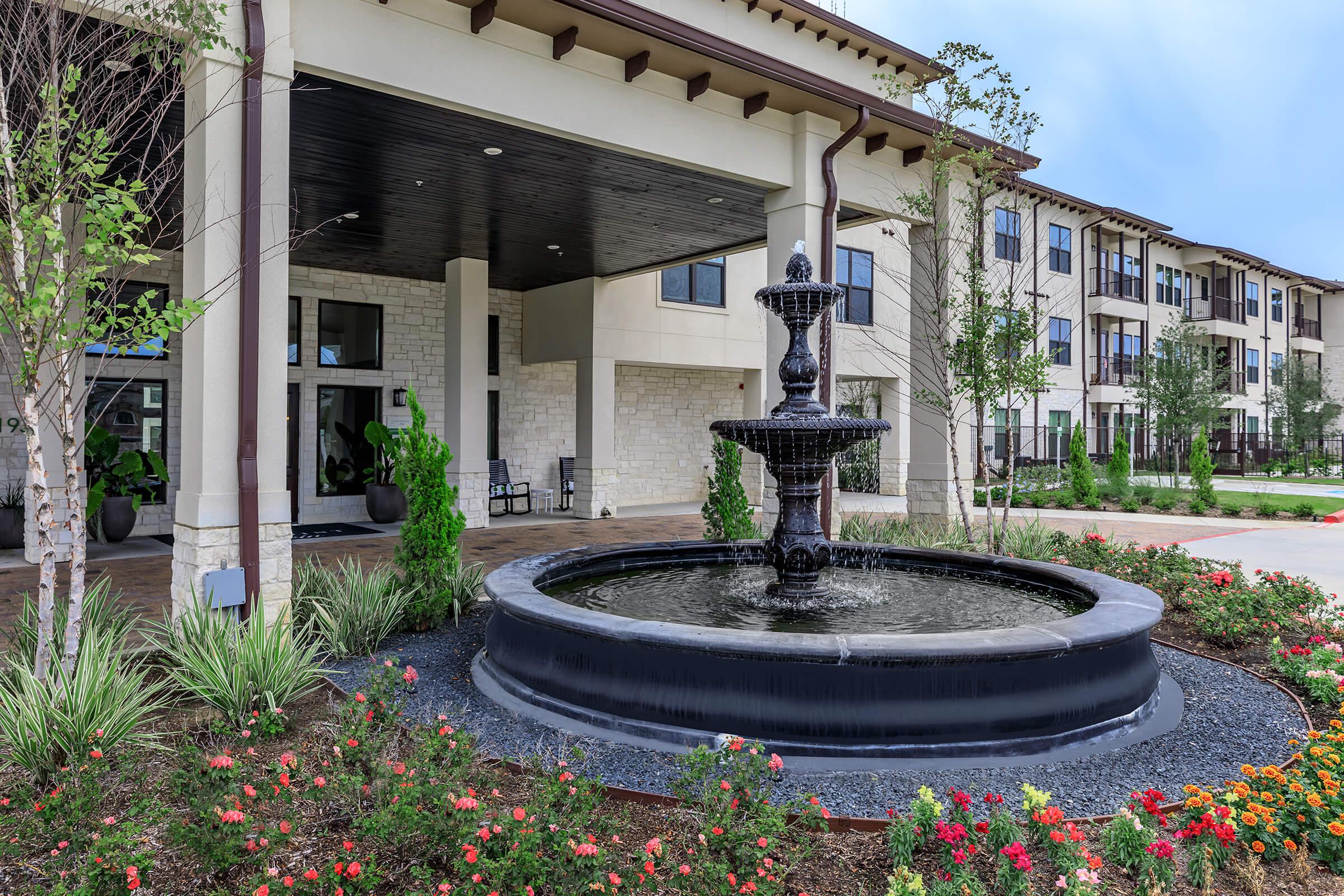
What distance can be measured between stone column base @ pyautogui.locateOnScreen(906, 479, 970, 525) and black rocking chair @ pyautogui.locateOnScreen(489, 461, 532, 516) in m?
7.27

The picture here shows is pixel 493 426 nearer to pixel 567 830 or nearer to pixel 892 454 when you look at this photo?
pixel 892 454

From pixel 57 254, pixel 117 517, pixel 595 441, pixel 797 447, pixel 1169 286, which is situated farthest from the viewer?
pixel 1169 286

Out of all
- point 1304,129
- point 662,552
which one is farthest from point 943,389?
point 1304,129

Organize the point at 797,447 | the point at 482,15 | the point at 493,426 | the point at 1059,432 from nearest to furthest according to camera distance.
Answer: the point at 797,447
the point at 482,15
the point at 493,426
the point at 1059,432

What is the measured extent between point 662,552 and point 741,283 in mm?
10816

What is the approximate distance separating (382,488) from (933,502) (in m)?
8.68

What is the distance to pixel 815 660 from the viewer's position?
3932 mm

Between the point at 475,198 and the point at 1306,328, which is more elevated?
the point at 1306,328

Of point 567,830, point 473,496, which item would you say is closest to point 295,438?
point 473,496

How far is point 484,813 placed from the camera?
10.3 feet

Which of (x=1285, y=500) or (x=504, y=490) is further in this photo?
(x=1285, y=500)

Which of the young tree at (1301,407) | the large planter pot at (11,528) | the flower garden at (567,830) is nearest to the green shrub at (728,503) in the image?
the flower garden at (567,830)

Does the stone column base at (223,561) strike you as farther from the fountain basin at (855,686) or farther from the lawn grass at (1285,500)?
the lawn grass at (1285,500)

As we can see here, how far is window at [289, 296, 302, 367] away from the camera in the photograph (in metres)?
13.8
